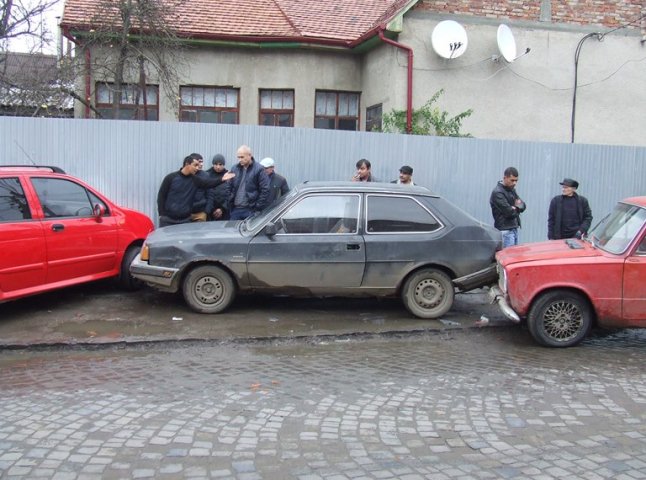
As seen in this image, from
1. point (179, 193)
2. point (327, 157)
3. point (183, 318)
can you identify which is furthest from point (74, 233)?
point (327, 157)

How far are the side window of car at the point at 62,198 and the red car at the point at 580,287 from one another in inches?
203

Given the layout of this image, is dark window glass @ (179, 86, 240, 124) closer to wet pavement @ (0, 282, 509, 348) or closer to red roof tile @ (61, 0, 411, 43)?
red roof tile @ (61, 0, 411, 43)

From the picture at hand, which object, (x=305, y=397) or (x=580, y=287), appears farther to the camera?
(x=580, y=287)

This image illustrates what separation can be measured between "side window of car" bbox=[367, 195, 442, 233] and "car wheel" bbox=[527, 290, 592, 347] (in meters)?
1.63

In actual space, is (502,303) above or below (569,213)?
below

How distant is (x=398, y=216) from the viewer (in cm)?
783

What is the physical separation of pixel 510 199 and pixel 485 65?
5.92 meters

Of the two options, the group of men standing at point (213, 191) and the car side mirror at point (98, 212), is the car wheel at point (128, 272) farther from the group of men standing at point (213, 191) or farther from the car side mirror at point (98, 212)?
the group of men standing at point (213, 191)

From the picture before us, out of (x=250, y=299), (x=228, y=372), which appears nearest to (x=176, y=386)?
(x=228, y=372)

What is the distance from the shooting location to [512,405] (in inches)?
202

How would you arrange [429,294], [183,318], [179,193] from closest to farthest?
[183,318], [429,294], [179,193]

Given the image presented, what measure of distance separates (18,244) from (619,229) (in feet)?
21.3

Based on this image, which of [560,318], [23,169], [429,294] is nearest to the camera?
[560,318]

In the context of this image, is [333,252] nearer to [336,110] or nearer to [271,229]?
[271,229]
